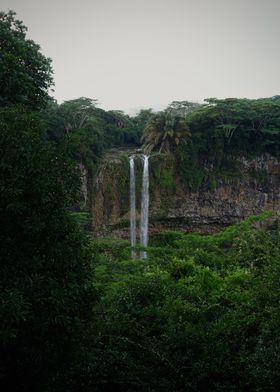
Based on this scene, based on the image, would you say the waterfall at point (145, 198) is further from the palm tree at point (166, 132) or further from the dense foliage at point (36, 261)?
the dense foliage at point (36, 261)

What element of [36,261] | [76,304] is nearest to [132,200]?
[76,304]

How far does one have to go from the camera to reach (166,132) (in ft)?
89.1

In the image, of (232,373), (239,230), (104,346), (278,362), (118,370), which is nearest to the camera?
(278,362)

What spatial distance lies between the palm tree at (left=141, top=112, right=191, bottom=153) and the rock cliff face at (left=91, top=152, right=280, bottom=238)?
3.38 feet

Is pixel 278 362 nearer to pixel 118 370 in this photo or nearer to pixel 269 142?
pixel 118 370

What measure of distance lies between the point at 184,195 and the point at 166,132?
15.2 feet

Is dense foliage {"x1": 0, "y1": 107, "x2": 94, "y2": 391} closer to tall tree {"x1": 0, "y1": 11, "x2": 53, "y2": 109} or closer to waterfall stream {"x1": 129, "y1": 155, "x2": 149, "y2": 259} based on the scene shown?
tall tree {"x1": 0, "y1": 11, "x2": 53, "y2": 109}

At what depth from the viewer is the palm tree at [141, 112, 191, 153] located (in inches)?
1067

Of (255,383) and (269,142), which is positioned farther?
(269,142)

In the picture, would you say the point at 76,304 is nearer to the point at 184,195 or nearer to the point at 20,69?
the point at 20,69

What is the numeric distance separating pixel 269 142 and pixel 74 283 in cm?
2541

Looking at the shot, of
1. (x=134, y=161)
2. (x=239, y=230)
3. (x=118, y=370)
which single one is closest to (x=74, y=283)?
(x=118, y=370)

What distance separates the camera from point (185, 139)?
27.9 meters

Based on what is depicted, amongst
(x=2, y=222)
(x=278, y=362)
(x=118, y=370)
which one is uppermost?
(x=2, y=222)
